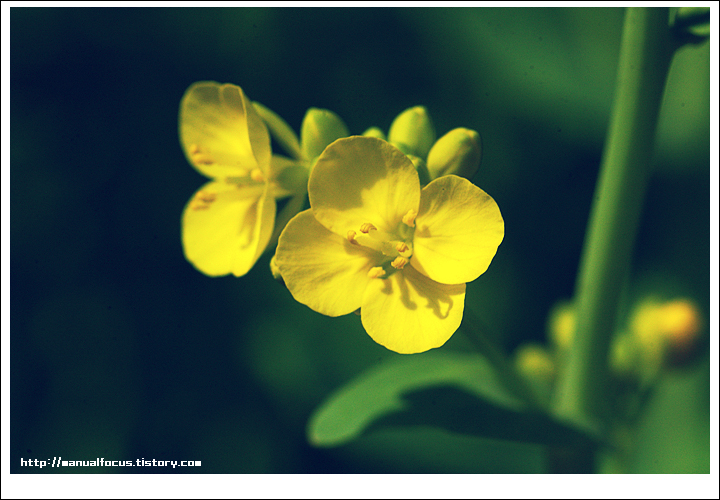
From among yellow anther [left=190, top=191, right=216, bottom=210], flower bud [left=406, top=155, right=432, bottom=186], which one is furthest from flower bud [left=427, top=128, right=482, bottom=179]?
yellow anther [left=190, top=191, right=216, bottom=210]

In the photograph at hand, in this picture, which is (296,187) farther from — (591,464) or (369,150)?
(591,464)

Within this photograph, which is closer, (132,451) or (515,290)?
(132,451)

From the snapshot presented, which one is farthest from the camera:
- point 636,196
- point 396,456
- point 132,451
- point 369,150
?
point 396,456

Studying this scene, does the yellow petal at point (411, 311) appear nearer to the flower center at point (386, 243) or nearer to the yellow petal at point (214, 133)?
the flower center at point (386, 243)

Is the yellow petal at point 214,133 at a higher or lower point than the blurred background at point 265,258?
higher

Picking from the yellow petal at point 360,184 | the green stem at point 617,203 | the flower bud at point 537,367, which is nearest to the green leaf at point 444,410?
the green stem at point 617,203

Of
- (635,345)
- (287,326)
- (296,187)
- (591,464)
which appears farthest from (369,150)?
(635,345)

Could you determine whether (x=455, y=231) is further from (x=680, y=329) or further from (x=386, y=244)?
(x=680, y=329)
